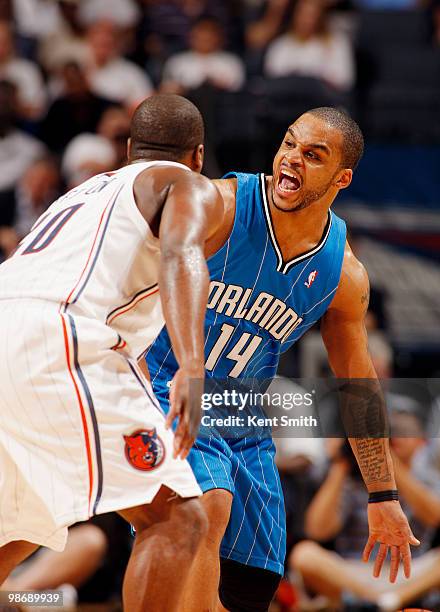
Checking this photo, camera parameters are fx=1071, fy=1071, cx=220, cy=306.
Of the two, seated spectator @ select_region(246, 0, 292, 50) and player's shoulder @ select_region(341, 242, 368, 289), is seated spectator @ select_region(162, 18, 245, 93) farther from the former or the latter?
player's shoulder @ select_region(341, 242, 368, 289)

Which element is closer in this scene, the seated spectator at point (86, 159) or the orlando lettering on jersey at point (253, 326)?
the orlando lettering on jersey at point (253, 326)

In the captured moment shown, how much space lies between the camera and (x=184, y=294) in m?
3.19

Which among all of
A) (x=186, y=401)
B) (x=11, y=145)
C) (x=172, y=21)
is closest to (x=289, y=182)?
(x=186, y=401)

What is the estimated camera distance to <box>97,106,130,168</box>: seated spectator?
8609 mm

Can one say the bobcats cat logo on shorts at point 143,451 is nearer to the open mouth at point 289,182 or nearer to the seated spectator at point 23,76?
the open mouth at point 289,182

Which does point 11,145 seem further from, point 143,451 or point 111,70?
point 143,451

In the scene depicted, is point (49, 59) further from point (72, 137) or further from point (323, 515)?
point (323, 515)

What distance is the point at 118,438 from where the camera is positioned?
10.7 feet

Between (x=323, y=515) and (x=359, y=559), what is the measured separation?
1.29ft

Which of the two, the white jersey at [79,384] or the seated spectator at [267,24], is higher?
the white jersey at [79,384]

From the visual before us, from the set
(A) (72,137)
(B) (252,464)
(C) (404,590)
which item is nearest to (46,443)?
(B) (252,464)

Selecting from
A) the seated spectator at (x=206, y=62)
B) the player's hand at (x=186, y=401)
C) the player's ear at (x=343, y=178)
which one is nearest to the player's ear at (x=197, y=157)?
the player's ear at (x=343, y=178)

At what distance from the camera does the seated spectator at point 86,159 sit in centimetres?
851

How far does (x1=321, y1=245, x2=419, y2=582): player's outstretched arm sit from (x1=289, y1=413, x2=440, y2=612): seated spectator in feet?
5.24
